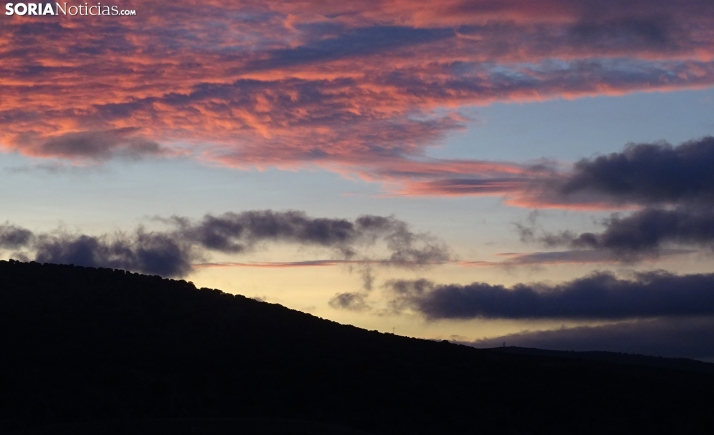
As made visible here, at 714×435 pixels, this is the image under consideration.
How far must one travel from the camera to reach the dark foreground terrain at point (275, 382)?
4300 centimetres

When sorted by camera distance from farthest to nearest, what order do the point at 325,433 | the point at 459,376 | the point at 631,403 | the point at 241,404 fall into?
the point at 459,376 < the point at 631,403 < the point at 241,404 < the point at 325,433

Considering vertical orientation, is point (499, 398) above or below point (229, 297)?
below

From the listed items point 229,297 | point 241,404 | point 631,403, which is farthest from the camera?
point 229,297

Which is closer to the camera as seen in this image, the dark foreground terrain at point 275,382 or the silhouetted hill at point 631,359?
the dark foreground terrain at point 275,382

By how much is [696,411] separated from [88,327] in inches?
1611

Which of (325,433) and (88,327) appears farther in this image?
(88,327)

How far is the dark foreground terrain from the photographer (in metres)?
43.0

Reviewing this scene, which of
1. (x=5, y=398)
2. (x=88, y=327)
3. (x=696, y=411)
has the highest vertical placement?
(x=88, y=327)

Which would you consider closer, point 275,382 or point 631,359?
point 275,382

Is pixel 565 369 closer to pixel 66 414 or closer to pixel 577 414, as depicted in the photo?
pixel 577 414

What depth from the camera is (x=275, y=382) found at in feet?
158

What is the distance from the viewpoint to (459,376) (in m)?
53.7

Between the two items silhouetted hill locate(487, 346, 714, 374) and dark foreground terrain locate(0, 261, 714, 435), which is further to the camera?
silhouetted hill locate(487, 346, 714, 374)

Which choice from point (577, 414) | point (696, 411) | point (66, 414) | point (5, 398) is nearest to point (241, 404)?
point (66, 414)
